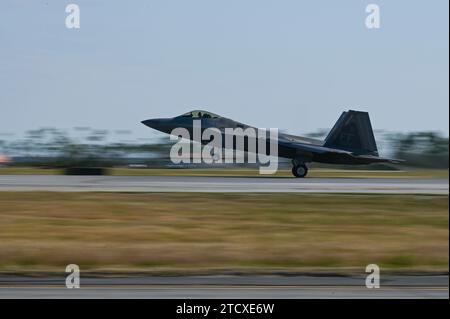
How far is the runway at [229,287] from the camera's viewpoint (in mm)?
9297

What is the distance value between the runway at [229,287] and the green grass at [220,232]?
2.45ft

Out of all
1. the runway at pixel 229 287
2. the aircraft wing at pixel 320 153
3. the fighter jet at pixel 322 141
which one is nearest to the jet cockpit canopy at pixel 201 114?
the fighter jet at pixel 322 141

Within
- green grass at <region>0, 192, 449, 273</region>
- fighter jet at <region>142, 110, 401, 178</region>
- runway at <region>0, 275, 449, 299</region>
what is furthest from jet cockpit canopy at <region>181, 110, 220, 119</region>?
runway at <region>0, 275, 449, 299</region>

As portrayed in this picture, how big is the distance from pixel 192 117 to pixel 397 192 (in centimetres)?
1375

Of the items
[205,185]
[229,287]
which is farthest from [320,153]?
[229,287]

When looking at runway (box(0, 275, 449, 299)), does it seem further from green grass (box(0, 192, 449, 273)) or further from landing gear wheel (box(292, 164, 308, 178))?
landing gear wheel (box(292, 164, 308, 178))

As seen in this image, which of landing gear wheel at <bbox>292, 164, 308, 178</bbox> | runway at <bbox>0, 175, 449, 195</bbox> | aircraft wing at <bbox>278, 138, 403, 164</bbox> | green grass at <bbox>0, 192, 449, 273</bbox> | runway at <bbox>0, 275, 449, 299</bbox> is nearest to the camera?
runway at <bbox>0, 275, 449, 299</bbox>

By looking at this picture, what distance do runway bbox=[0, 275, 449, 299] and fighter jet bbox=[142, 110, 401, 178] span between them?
2541 cm

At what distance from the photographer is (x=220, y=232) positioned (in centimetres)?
1622

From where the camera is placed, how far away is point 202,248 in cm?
1380

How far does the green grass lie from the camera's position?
483 inches

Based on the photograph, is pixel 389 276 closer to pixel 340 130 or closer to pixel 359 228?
pixel 359 228

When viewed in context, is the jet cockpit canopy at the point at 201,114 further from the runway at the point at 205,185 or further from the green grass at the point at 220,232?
the green grass at the point at 220,232
